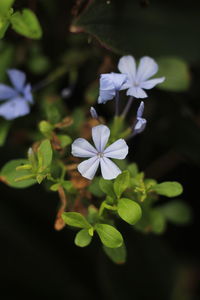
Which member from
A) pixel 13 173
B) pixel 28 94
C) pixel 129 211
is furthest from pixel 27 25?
pixel 129 211

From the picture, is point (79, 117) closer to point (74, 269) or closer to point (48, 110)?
→ point (48, 110)

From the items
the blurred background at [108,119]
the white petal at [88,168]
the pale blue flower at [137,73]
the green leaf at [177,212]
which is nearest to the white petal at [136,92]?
the pale blue flower at [137,73]

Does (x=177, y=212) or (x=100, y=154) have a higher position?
(x=100, y=154)

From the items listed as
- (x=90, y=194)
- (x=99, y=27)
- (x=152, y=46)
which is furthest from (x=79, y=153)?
(x=152, y=46)

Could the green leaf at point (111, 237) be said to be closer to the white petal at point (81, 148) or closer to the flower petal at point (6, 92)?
the white petal at point (81, 148)

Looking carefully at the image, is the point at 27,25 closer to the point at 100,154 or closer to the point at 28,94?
the point at 28,94
